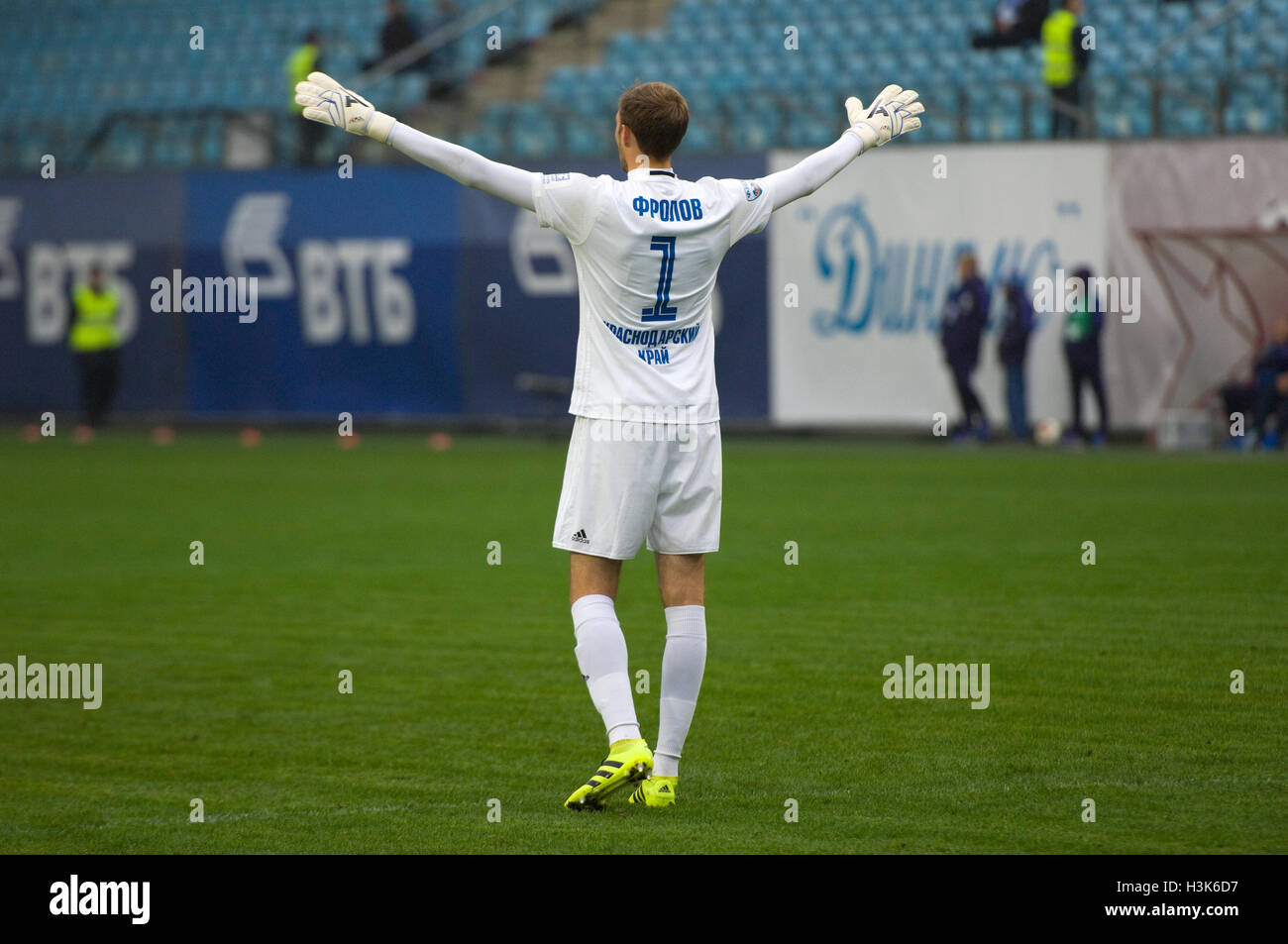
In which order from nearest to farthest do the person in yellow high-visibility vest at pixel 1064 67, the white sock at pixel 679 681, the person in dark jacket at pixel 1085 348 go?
the white sock at pixel 679 681 < the person in dark jacket at pixel 1085 348 < the person in yellow high-visibility vest at pixel 1064 67

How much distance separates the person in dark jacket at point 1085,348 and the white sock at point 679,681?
1571cm

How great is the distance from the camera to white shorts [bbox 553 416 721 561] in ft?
18.4

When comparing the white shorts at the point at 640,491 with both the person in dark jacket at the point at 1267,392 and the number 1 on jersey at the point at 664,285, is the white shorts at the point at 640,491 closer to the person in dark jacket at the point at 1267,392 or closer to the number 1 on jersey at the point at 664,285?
the number 1 on jersey at the point at 664,285

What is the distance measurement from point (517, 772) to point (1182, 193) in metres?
16.7

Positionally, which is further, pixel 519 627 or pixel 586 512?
pixel 519 627

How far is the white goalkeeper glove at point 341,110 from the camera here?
561cm

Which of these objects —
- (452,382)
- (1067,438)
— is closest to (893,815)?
(1067,438)

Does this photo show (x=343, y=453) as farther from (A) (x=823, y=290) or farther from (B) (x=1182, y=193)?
(B) (x=1182, y=193)

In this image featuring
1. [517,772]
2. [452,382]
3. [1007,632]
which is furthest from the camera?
[452,382]

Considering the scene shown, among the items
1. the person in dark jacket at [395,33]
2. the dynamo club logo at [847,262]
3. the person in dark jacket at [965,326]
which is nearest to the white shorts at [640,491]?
the person in dark jacket at [965,326]

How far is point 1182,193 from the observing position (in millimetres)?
21047

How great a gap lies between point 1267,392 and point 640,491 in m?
15.9

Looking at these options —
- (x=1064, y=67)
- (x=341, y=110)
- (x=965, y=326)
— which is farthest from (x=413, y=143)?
(x=1064, y=67)

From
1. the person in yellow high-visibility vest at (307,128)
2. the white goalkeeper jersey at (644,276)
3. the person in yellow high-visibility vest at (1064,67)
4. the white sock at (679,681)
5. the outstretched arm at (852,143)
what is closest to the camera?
the white goalkeeper jersey at (644,276)
